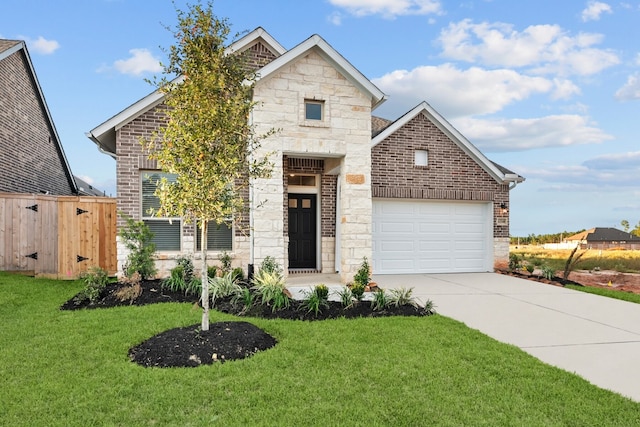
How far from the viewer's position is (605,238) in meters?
29.1

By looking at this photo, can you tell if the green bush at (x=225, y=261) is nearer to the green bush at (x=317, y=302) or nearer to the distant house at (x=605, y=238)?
the green bush at (x=317, y=302)

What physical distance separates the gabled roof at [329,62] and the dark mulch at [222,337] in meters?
5.03

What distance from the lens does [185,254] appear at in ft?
34.1

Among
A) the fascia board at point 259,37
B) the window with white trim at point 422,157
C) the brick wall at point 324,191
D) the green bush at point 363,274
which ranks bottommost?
the green bush at point 363,274

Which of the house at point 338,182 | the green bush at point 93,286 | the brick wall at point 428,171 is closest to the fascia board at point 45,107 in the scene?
the house at point 338,182

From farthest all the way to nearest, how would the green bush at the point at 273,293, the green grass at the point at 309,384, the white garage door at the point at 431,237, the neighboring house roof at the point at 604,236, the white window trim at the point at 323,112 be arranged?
the neighboring house roof at the point at 604,236 < the white garage door at the point at 431,237 < the white window trim at the point at 323,112 < the green bush at the point at 273,293 < the green grass at the point at 309,384

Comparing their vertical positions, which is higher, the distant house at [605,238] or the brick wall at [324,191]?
the brick wall at [324,191]

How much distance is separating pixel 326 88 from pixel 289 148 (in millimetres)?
1690

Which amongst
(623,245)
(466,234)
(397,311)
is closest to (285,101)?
(397,311)

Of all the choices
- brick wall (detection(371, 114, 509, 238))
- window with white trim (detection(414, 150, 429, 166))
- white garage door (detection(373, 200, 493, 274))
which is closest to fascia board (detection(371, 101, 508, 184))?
brick wall (detection(371, 114, 509, 238))

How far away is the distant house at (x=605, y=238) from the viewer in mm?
26562

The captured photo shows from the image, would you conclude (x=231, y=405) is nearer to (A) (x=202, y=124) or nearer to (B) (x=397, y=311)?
(A) (x=202, y=124)

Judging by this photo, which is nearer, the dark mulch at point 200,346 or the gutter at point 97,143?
the dark mulch at point 200,346

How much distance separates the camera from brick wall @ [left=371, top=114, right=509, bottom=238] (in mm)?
12188
